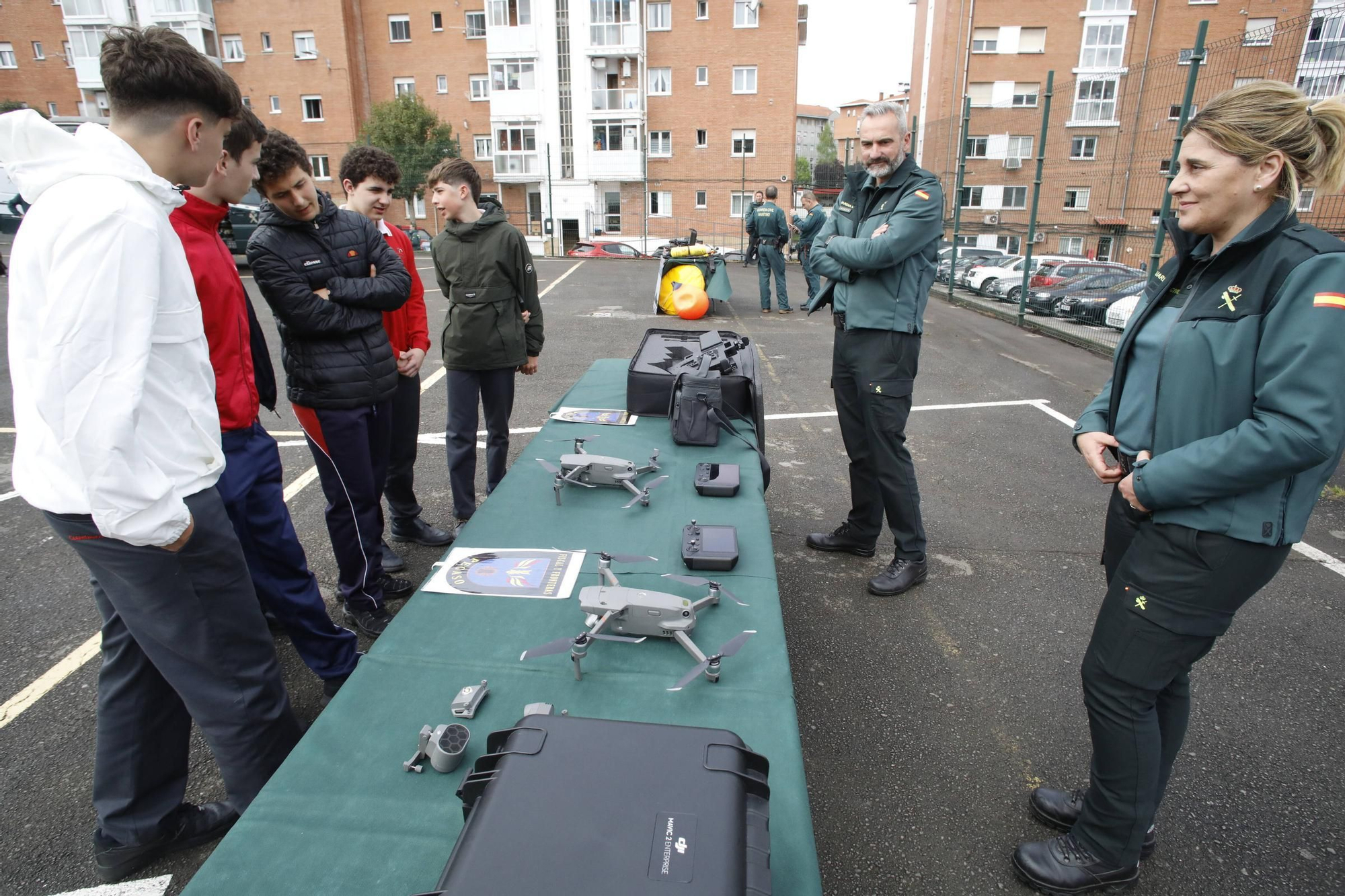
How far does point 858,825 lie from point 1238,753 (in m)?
1.43

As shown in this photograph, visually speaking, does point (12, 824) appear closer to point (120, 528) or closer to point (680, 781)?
point (120, 528)

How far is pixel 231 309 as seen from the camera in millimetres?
2178

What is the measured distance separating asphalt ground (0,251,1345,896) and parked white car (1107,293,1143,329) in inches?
220

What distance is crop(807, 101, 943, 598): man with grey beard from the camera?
10.1ft

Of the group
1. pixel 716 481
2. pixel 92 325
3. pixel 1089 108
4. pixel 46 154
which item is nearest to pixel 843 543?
pixel 716 481

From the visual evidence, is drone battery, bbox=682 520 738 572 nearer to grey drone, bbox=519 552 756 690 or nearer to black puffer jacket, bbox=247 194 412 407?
grey drone, bbox=519 552 756 690

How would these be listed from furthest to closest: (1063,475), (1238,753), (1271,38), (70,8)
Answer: (70,8) < (1271,38) < (1063,475) < (1238,753)

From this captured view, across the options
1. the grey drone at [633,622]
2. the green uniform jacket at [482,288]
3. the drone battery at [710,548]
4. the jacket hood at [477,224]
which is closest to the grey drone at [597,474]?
the drone battery at [710,548]

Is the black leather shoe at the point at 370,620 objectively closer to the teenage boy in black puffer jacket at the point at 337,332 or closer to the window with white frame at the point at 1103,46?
the teenage boy in black puffer jacket at the point at 337,332

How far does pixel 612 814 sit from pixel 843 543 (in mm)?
2932

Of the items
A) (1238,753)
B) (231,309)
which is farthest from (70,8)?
(1238,753)

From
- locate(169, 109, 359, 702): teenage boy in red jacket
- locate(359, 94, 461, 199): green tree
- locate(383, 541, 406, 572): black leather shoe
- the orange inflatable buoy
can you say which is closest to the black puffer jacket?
locate(169, 109, 359, 702): teenage boy in red jacket

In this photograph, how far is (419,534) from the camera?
3914mm

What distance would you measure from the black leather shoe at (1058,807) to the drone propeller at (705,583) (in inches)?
46.9
